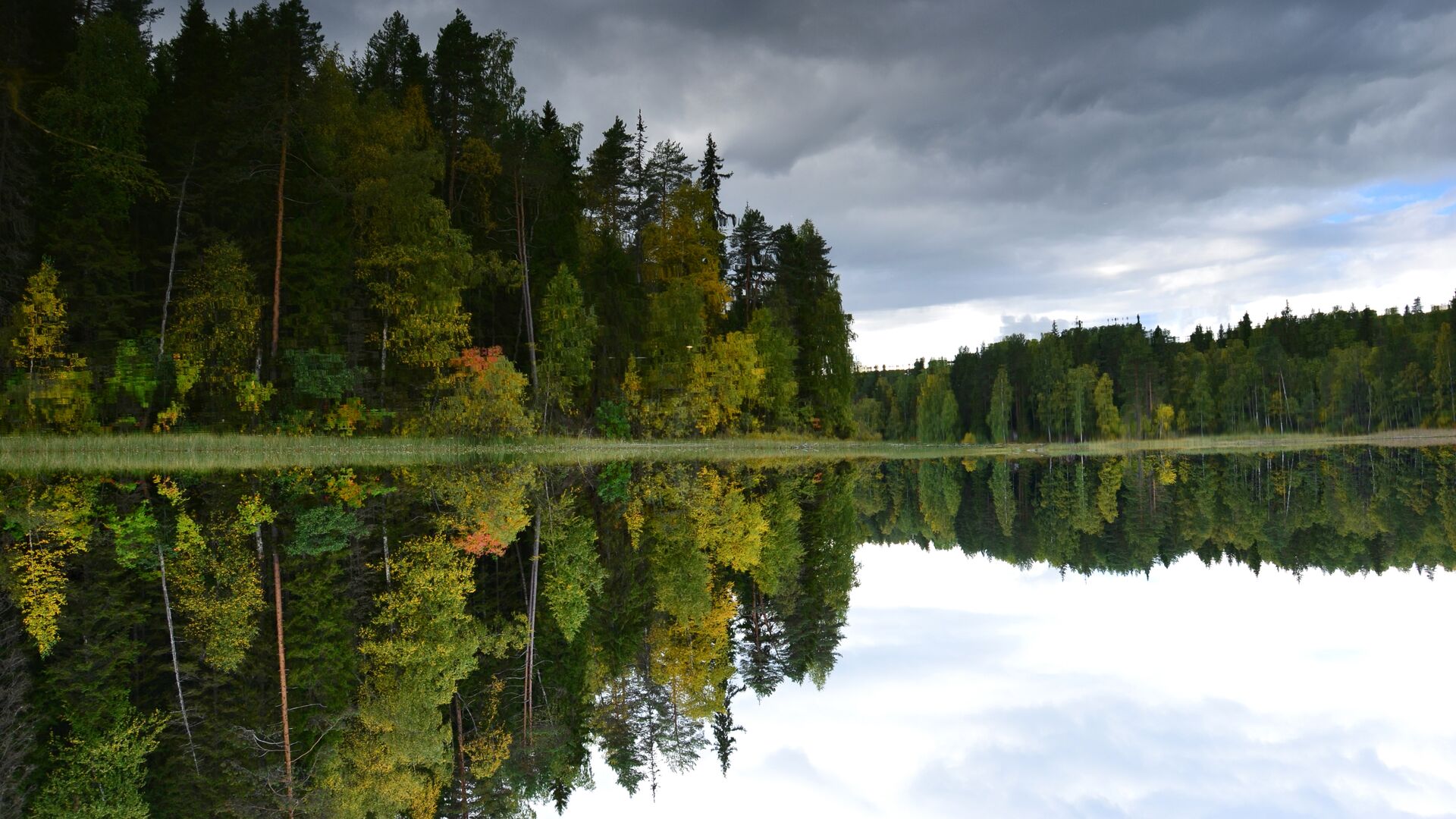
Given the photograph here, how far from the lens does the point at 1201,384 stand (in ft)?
345

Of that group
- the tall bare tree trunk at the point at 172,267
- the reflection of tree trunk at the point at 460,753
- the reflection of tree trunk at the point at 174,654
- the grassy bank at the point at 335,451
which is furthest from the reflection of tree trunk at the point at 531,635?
the tall bare tree trunk at the point at 172,267

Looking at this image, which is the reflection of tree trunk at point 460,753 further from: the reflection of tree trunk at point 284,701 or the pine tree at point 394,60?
the pine tree at point 394,60

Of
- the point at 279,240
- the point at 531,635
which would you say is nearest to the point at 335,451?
the point at 279,240

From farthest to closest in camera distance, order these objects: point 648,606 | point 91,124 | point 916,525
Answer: point 91,124 → point 916,525 → point 648,606

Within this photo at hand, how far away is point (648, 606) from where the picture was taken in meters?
11.4

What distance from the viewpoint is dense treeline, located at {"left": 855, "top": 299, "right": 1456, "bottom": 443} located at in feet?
317

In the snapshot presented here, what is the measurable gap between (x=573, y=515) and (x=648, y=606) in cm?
669

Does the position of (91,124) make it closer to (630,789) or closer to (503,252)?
(503,252)

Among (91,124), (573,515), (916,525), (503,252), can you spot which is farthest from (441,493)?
(503,252)

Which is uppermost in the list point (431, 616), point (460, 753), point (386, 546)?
point (386, 546)

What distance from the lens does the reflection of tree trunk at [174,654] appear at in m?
6.65

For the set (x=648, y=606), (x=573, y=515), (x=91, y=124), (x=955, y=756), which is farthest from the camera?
(x=91, y=124)

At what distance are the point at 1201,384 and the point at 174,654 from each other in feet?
378

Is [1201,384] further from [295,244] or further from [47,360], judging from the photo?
[47,360]
